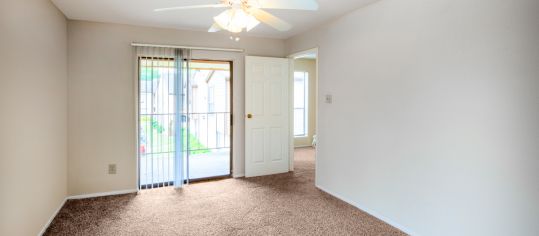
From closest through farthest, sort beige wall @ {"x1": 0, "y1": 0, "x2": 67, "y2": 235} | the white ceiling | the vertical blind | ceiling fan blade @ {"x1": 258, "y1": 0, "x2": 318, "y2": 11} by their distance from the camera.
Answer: ceiling fan blade @ {"x1": 258, "y1": 0, "x2": 318, "y2": 11}
beige wall @ {"x1": 0, "y1": 0, "x2": 67, "y2": 235}
the white ceiling
the vertical blind

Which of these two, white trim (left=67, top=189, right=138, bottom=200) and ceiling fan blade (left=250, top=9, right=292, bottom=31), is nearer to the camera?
ceiling fan blade (left=250, top=9, right=292, bottom=31)

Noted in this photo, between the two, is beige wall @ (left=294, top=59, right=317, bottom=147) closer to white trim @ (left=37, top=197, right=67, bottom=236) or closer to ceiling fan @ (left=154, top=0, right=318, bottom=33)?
white trim @ (left=37, top=197, right=67, bottom=236)

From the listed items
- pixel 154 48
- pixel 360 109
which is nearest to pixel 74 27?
pixel 154 48

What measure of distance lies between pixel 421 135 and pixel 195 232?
7.24ft

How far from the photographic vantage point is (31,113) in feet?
7.91

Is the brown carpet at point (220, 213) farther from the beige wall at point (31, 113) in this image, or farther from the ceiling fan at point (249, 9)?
the ceiling fan at point (249, 9)

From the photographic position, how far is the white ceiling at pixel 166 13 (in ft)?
9.70

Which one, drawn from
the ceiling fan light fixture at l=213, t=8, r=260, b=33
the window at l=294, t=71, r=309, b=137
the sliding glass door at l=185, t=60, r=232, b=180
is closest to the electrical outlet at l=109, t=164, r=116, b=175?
the sliding glass door at l=185, t=60, r=232, b=180

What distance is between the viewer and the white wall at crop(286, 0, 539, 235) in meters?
1.89

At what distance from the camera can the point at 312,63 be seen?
722 cm

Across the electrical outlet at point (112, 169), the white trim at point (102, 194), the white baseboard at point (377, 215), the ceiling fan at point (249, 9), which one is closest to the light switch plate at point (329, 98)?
the white baseboard at point (377, 215)

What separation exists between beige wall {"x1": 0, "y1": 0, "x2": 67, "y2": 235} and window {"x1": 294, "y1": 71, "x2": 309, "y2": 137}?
16.5ft

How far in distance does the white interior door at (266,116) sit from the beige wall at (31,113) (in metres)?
2.34

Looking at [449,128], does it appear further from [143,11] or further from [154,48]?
[154,48]
